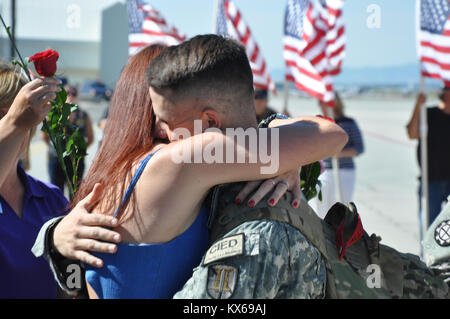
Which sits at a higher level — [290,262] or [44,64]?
[44,64]

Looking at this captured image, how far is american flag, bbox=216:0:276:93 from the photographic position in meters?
6.84

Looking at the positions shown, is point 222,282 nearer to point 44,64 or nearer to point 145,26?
point 44,64

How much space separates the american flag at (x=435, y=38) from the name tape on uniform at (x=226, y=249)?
16.1 ft

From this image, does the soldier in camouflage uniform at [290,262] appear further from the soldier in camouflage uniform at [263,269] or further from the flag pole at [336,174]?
the flag pole at [336,174]

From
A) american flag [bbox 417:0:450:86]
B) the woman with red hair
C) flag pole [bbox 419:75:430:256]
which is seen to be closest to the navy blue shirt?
the woman with red hair

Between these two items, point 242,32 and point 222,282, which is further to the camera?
point 242,32

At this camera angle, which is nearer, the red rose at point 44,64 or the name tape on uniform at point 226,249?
the name tape on uniform at point 226,249

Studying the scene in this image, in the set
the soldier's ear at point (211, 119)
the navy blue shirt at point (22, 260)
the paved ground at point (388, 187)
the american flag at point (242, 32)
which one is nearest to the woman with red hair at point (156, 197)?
the soldier's ear at point (211, 119)

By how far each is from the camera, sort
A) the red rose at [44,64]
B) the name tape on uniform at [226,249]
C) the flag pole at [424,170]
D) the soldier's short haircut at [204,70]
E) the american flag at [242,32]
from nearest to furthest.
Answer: the name tape on uniform at [226,249] < the soldier's short haircut at [204,70] < the red rose at [44,64] < the flag pole at [424,170] < the american flag at [242,32]

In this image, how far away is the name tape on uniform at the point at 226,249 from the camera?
138cm

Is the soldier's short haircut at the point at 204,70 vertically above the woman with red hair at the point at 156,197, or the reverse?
the soldier's short haircut at the point at 204,70

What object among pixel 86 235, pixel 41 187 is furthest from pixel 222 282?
pixel 41 187

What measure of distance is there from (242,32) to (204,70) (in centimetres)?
561

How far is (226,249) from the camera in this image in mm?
1395
